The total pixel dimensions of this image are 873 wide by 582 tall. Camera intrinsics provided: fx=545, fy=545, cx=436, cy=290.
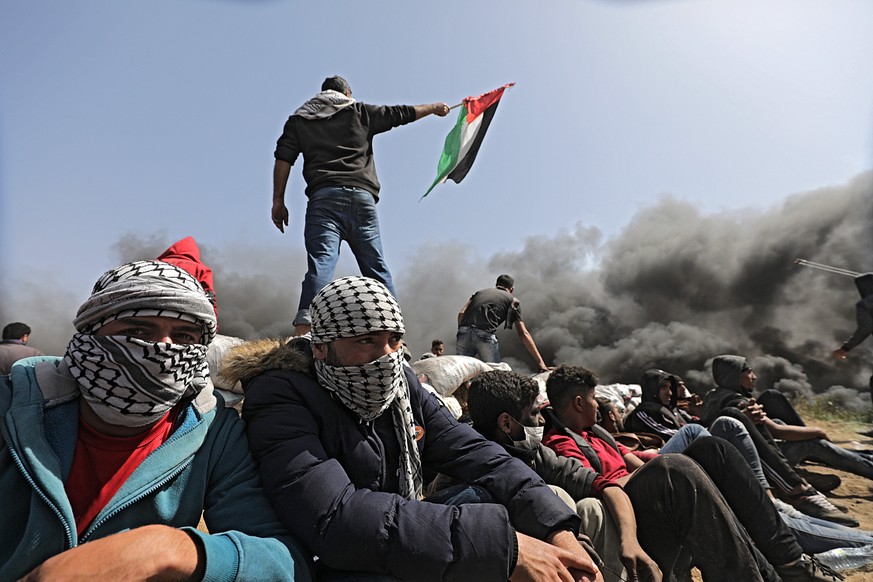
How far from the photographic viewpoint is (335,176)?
3252 millimetres

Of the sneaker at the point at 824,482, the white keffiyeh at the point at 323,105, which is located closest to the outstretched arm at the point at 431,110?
the white keffiyeh at the point at 323,105

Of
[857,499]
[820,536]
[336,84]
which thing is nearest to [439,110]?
[336,84]

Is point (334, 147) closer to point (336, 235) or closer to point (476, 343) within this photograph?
point (336, 235)

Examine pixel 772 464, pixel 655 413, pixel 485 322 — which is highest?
pixel 485 322

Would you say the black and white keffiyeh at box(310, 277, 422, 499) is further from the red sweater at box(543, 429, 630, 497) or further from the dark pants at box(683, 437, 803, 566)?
the dark pants at box(683, 437, 803, 566)

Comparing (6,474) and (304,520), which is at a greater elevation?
(6,474)

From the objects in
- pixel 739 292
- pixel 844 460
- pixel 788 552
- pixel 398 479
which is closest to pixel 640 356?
pixel 739 292

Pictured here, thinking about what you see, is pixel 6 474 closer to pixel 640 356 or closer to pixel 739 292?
pixel 640 356

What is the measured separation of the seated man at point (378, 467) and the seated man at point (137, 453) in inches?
4.3

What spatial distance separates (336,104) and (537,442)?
2.32 meters

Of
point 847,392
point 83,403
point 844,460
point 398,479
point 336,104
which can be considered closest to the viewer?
point 83,403

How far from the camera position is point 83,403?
124 centimetres

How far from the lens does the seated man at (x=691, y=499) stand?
2084 millimetres

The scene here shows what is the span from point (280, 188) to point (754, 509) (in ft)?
Answer: 9.86
